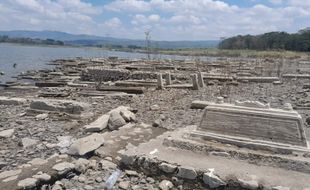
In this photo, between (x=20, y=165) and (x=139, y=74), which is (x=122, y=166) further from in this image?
(x=139, y=74)

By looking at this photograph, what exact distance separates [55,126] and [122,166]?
418 centimetres

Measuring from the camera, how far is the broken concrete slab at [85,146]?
29.7 feet

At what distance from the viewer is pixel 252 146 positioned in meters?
8.80

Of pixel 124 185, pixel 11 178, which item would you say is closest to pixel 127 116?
pixel 124 185

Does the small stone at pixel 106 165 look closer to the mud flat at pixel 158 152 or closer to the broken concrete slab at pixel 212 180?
the mud flat at pixel 158 152

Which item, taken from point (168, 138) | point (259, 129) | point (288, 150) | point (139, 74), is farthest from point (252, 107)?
point (139, 74)

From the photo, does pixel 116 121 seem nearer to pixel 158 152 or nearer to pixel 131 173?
pixel 158 152

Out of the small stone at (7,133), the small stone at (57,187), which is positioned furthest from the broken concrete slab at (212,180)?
the small stone at (7,133)

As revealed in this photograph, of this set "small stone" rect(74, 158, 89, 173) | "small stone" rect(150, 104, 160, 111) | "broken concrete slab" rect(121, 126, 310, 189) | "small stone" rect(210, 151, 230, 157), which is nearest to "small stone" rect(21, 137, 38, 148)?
"small stone" rect(74, 158, 89, 173)

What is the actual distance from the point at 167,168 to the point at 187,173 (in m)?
0.48

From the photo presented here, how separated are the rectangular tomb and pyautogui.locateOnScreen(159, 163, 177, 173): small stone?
5.19 feet

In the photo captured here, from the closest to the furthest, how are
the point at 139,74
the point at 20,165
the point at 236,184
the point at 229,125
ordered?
1. the point at 236,184
2. the point at 20,165
3. the point at 229,125
4. the point at 139,74

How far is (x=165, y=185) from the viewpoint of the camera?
7816 mm

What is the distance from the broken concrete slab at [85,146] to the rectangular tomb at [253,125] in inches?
96.1
